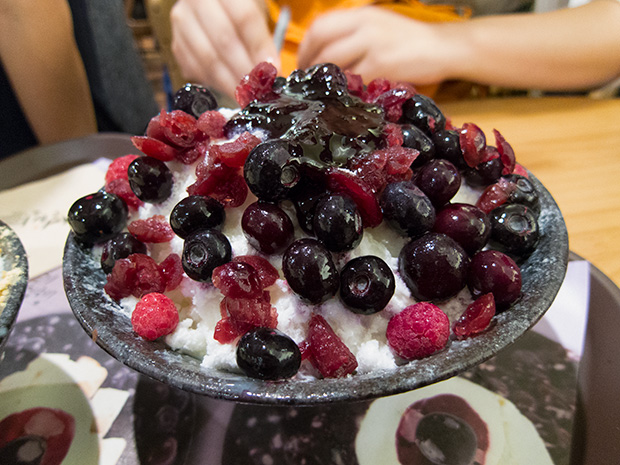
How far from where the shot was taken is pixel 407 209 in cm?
66

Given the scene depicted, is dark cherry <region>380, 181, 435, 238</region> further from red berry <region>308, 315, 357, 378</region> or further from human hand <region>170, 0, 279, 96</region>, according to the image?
human hand <region>170, 0, 279, 96</region>

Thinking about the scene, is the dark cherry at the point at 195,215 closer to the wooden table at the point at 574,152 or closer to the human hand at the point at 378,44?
the wooden table at the point at 574,152

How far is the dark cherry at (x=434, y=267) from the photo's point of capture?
624mm

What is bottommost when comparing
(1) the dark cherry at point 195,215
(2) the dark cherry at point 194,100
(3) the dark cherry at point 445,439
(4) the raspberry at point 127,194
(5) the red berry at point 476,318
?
(3) the dark cherry at point 445,439

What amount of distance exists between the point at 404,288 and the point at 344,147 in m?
0.24

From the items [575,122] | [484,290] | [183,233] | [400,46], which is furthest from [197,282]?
[575,122]

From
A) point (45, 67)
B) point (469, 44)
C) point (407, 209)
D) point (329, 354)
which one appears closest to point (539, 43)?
point (469, 44)

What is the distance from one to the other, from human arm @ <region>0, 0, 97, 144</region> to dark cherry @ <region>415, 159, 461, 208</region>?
5.06ft

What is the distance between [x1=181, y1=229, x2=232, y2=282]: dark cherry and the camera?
0.64m

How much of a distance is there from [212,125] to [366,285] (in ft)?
1.38

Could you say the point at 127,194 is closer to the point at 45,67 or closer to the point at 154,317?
the point at 154,317

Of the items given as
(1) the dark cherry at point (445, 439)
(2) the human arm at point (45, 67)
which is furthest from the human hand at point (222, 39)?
(1) the dark cherry at point (445, 439)

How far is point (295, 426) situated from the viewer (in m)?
0.76

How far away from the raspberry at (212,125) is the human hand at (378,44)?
895mm
